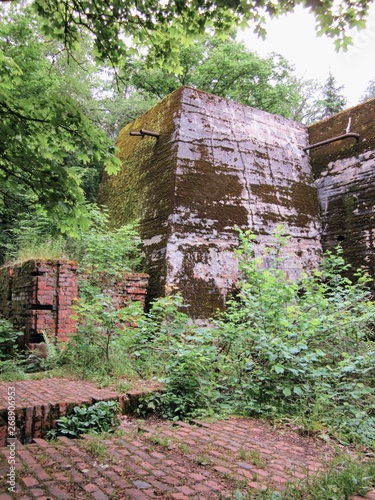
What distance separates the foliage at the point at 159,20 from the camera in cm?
319

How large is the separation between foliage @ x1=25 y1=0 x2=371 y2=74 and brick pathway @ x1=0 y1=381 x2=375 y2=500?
11.2 feet

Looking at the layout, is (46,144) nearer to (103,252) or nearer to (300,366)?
(300,366)

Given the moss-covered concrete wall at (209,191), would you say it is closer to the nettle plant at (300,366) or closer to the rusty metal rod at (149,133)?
the rusty metal rod at (149,133)

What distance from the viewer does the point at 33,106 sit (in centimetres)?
295

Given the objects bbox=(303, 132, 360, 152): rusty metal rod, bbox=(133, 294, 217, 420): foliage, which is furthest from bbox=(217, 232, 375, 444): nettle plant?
bbox=(303, 132, 360, 152): rusty metal rod

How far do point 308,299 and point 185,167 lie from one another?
3998mm

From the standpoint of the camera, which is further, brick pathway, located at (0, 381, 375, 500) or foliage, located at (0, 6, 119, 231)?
foliage, located at (0, 6, 119, 231)

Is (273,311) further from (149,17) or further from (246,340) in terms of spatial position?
(149,17)

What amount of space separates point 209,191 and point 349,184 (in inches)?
145

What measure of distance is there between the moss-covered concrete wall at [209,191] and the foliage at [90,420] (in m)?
3.21

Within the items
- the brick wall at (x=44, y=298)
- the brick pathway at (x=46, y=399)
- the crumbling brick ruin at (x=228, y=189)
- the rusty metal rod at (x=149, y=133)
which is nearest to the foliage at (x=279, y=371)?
the brick pathway at (x=46, y=399)

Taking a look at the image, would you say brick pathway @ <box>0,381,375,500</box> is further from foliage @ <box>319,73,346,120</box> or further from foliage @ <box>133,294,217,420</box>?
foliage @ <box>319,73,346,120</box>

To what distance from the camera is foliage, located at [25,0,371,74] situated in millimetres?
3186

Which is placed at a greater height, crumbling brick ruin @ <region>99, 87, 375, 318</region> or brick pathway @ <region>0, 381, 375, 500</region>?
crumbling brick ruin @ <region>99, 87, 375, 318</region>
